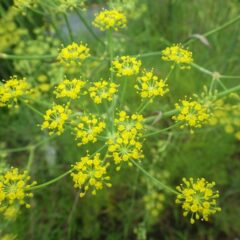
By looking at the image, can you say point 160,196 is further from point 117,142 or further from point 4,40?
point 4,40

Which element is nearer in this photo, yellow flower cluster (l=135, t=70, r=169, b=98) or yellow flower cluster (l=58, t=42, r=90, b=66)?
yellow flower cluster (l=135, t=70, r=169, b=98)

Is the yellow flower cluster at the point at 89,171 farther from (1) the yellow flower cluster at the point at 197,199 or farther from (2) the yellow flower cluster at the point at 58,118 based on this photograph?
(1) the yellow flower cluster at the point at 197,199

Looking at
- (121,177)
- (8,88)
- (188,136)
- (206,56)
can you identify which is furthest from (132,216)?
(8,88)

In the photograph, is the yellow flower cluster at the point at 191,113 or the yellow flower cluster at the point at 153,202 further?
the yellow flower cluster at the point at 153,202

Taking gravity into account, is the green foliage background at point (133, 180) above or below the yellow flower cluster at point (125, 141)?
above

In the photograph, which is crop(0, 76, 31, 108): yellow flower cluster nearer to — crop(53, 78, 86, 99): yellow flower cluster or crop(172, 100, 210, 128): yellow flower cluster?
crop(53, 78, 86, 99): yellow flower cluster

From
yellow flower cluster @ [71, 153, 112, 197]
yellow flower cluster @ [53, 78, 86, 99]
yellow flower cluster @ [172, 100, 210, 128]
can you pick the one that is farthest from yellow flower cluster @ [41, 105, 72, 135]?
yellow flower cluster @ [172, 100, 210, 128]

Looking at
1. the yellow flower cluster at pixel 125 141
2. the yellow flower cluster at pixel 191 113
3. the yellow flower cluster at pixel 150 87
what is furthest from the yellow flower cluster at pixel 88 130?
the yellow flower cluster at pixel 191 113
